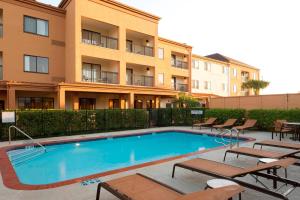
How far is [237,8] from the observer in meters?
16.2

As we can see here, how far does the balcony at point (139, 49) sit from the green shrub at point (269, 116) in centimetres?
1234

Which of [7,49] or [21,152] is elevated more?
[7,49]

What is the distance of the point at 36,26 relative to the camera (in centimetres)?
1875

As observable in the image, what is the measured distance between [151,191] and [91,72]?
1866cm

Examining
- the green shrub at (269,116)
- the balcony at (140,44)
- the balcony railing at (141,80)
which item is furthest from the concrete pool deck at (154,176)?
the balcony at (140,44)

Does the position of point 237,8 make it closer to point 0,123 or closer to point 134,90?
point 134,90

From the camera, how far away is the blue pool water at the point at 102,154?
26.0 feet

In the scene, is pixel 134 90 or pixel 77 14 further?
pixel 134 90

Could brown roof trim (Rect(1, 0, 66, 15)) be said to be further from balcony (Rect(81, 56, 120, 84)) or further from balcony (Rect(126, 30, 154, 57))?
balcony (Rect(126, 30, 154, 57))

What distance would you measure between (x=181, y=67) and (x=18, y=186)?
2755 centimetres

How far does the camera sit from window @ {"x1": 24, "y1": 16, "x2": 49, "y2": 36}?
60.1 feet

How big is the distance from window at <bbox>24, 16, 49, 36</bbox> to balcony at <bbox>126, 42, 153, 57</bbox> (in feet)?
27.1

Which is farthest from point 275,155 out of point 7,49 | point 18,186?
point 7,49

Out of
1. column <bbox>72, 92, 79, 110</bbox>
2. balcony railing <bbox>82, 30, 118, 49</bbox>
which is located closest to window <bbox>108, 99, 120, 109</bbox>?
column <bbox>72, 92, 79, 110</bbox>
